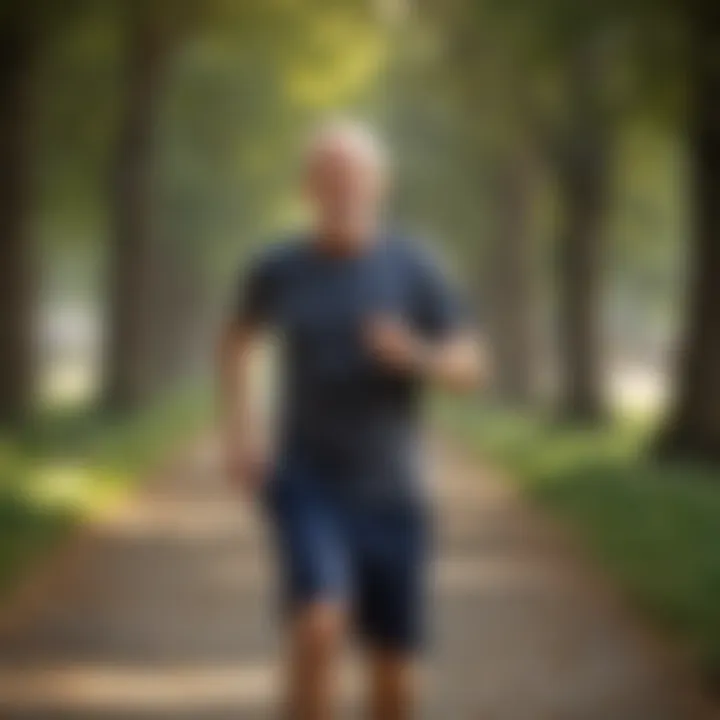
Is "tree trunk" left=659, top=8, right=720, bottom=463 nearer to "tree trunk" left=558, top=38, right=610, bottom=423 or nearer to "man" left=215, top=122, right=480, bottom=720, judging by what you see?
"tree trunk" left=558, top=38, right=610, bottom=423

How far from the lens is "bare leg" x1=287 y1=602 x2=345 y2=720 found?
13.2 ft

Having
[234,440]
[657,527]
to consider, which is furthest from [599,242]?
[234,440]

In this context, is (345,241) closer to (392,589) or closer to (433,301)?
(433,301)

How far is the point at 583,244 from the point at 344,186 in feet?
33.9

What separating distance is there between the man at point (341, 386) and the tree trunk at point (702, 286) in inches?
221

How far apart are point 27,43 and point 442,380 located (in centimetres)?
907

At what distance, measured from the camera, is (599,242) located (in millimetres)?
13953

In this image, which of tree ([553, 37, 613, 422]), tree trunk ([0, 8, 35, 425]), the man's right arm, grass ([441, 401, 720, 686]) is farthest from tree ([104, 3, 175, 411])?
the man's right arm

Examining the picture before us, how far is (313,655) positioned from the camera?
159 inches

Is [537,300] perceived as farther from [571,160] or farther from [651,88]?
[651,88]

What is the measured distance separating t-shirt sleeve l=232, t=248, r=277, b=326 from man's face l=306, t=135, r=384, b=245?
17 cm

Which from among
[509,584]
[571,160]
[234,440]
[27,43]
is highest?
[27,43]

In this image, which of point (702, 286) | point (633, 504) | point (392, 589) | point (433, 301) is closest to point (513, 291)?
point (702, 286)

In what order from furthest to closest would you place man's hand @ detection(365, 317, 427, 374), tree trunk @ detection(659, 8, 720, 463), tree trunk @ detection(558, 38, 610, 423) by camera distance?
tree trunk @ detection(558, 38, 610, 423) → tree trunk @ detection(659, 8, 720, 463) → man's hand @ detection(365, 317, 427, 374)
